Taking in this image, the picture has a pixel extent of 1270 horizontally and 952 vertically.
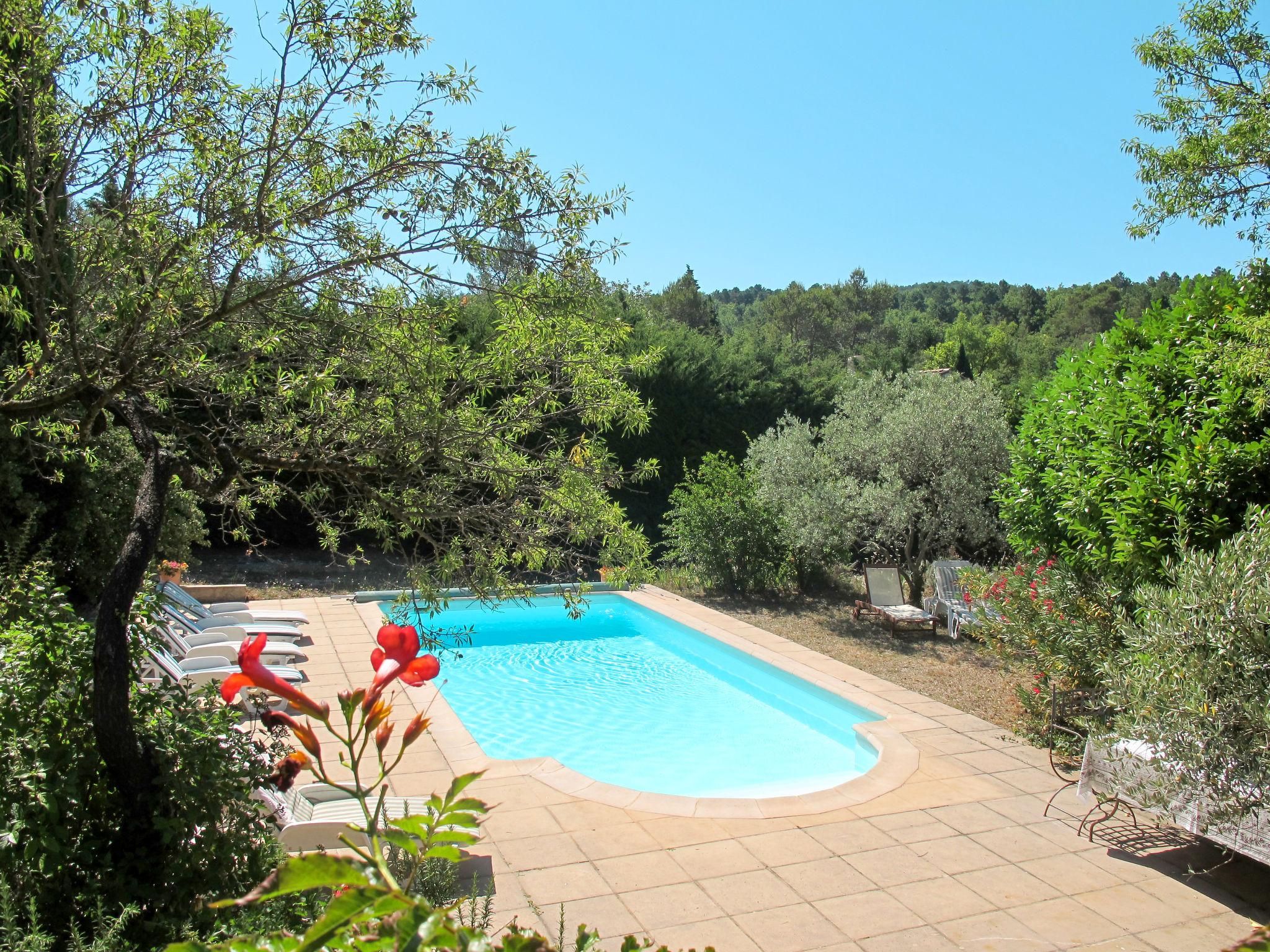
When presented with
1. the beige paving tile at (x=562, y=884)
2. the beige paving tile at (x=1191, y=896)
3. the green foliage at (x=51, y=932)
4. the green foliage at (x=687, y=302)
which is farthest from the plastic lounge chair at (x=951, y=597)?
the green foliage at (x=687, y=302)

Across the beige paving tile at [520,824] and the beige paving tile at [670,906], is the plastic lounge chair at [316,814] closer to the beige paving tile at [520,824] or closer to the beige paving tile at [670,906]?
the beige paving tile at [520,824]

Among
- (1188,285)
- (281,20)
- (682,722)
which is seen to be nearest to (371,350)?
(281,20)

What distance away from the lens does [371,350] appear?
391cm

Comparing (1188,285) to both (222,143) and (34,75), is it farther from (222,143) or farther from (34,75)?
(34,75)

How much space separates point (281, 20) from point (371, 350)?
1.34 meters

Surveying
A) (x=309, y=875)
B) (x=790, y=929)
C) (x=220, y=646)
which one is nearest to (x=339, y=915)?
(x=309, y=875)

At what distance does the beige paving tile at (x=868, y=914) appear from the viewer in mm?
4461

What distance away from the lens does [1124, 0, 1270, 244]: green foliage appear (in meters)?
6.43

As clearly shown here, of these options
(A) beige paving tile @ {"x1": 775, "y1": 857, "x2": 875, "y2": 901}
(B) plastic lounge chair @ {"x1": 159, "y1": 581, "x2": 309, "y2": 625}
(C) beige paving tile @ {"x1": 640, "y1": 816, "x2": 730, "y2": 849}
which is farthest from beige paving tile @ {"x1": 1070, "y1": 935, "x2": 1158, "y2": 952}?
(B) plastic lounge chair @ {"x1": 159, "y1": 581, "x2": 309, "y2": 625}

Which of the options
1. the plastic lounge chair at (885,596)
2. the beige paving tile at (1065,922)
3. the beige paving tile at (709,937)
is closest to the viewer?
the beige paving tile at (709,937)

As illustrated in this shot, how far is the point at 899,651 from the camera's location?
35.3ft

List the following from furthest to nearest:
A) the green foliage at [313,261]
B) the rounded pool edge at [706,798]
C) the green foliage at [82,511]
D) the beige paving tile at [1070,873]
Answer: the green foliage at [82,511] < the rounded pool edge at [706,798] < the beige paving tile at [1070,873] < the green foliage at [313,261]

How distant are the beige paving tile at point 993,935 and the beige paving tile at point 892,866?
1.53ft

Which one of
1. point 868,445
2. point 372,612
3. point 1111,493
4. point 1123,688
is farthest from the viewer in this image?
point 868,445
